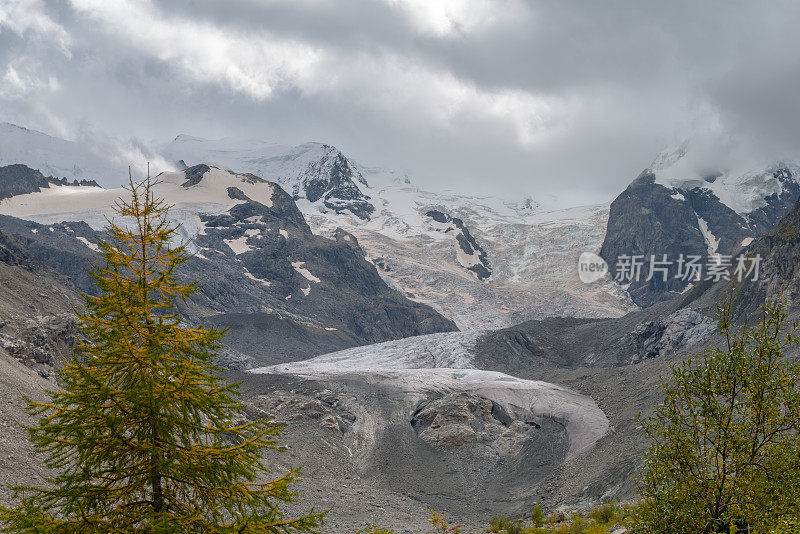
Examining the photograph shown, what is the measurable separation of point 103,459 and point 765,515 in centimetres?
1035

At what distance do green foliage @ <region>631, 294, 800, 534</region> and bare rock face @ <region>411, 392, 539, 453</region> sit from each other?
40.9 metres

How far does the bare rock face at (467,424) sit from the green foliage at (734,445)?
40.9 metres

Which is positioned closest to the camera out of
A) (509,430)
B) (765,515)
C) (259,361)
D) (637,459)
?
(765,515)

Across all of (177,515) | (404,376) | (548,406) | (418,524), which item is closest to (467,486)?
(418,524)

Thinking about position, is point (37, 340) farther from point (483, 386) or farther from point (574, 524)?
point (483, 386)

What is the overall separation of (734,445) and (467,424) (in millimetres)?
44588

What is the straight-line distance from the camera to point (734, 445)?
10.0 metres

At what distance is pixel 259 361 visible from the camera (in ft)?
399

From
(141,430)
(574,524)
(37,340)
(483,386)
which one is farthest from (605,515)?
(37,340)

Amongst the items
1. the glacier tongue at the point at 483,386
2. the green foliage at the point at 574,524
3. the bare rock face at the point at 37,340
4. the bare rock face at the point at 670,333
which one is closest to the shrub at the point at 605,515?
the green foliage at the point at 574,524

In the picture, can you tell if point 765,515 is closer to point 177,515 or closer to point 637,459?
point 177,515

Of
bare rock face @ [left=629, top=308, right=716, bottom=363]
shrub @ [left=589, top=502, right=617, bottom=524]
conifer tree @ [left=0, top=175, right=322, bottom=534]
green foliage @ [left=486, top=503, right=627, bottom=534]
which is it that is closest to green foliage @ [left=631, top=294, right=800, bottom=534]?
conifer tree @ [left=0, top=175, right=322, bottom=534]

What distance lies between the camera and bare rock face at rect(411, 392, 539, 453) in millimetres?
50938

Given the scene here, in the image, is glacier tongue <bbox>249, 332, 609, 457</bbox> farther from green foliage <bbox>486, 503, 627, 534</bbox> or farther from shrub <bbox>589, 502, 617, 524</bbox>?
shrub <bbox>589, 502, 617, 524</bbox>
